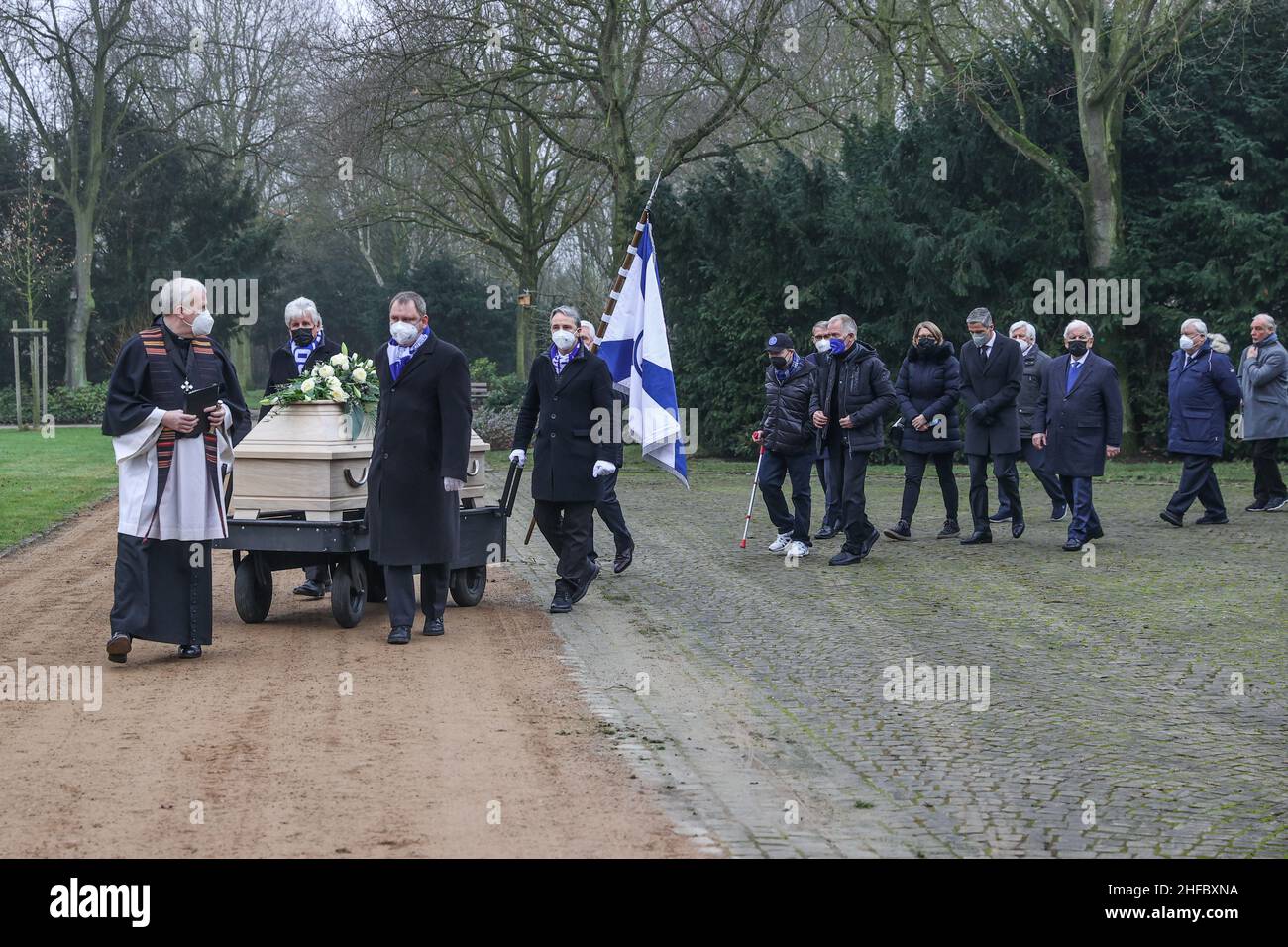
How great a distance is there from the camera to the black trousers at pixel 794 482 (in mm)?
13836

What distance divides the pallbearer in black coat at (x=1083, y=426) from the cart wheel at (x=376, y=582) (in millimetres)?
6465

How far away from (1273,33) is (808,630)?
1918 centimetres

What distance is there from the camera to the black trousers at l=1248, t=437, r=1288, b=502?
17297 millimetres

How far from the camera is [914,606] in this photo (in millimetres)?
11289

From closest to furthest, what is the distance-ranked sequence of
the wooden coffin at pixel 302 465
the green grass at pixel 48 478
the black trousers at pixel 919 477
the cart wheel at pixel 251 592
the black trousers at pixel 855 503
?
the wooden coffin at pixel 302 465
the cart wheel at pixel 251 592
the black trousers at pixel 855 503
the black trousers at pixel 919 477
the green grass at pixel 48 478

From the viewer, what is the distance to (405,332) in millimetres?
9844

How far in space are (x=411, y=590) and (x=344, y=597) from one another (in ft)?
2.00

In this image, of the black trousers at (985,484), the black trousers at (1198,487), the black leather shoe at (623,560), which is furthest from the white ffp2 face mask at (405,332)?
the black trousers at (1198,487)

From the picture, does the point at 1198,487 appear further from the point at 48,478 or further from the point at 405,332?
the point at 48,478

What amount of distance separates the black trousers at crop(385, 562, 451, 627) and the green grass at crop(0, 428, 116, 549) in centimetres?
660

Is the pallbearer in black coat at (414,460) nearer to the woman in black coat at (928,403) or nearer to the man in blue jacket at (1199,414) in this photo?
the woman in black coat at (928,403)

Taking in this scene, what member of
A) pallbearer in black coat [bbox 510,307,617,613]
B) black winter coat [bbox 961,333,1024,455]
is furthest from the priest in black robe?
black winter coat [bbox 961,333,1024,455]

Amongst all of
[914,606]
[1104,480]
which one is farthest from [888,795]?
[1104,480]

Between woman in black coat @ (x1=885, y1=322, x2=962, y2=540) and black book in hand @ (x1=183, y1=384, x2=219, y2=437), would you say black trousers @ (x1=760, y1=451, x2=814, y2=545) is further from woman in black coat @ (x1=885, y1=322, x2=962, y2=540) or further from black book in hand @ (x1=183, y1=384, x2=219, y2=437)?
black book in hand @ (x1=183, y1=384, x2=219, y2=437)
